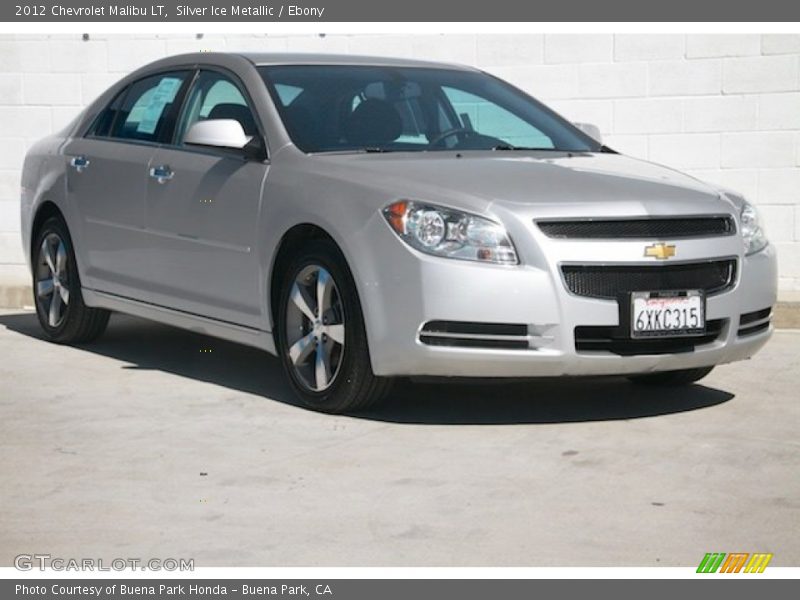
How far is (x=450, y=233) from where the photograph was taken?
653 cm

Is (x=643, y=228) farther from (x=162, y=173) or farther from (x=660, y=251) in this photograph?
(x=162, y=173)

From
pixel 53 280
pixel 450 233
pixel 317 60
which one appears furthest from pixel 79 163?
pixel 450 233

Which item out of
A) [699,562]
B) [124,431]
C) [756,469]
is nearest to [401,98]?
[124,431]

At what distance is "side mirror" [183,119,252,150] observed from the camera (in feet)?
24.0

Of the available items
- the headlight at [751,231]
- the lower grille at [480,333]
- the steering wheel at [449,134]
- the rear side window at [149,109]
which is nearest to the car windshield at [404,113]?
the steering wheel at [449,134]

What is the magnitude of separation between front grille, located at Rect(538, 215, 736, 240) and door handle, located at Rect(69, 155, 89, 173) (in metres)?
3.12

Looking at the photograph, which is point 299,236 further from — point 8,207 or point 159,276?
point 8,207

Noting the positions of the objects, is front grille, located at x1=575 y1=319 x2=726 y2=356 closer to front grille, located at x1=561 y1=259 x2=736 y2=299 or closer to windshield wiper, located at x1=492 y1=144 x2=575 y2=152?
front grille, located at x1=561 y1=259 x2=736 y2=299

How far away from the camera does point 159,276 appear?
26.4 ft

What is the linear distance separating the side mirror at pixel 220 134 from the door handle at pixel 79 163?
1.49 m

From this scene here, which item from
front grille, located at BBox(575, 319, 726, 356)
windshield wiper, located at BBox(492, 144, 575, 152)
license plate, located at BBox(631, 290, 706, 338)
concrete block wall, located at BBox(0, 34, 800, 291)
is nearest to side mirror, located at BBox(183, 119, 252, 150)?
windshield wiper, located at BBox(492, 144, 575, 152)

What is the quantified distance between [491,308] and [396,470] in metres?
0.84

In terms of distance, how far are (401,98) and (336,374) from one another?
5.08 ft

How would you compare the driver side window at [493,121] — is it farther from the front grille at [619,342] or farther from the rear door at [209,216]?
the front grille at [619,342]
